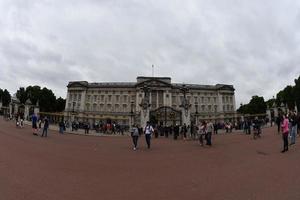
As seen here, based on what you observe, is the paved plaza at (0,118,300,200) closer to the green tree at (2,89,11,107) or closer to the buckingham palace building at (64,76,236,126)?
the buckingham palace building at (64,76,236,126)

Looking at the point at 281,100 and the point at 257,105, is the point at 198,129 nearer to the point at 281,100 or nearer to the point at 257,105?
the point at 281,100

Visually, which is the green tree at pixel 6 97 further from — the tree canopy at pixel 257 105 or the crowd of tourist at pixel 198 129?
the tree canopy at pixel 257 105

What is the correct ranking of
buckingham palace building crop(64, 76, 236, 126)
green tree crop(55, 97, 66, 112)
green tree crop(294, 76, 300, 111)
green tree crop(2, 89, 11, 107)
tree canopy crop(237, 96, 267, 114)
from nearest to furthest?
green tree crop(294, 76, 300, 111)
green tree crop(2, 89, 11, 107)
buckingham palace building crop(64, 76, 236, 126)
tree canopy crop(237, 96, 267, 114)
green tree crop(55, 97, 66, 112)

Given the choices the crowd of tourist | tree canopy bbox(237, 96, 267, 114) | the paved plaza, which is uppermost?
tree canopy bbox(237, 96, 267, 114)

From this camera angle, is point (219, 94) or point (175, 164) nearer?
point (175, 164)

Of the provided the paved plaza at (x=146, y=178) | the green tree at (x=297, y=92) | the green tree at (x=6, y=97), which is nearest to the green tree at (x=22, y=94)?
the green tree at (x=6, y=97)

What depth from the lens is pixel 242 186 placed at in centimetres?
696

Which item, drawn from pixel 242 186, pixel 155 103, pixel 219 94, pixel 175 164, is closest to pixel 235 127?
pixel 175 164

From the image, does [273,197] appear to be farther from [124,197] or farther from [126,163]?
[126,163]

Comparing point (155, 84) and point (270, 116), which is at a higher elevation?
point (155, 84)

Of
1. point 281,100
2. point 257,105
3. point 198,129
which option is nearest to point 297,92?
point 281,100

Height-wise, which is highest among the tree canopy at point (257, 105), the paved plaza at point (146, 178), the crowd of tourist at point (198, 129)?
the tree canopy at point (257, 105)

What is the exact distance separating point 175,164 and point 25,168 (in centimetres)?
530

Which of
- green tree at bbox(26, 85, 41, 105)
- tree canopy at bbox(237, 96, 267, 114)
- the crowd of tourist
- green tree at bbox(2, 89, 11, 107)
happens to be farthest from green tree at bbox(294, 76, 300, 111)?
green tree at bbox(2, 89, 11, 107)
